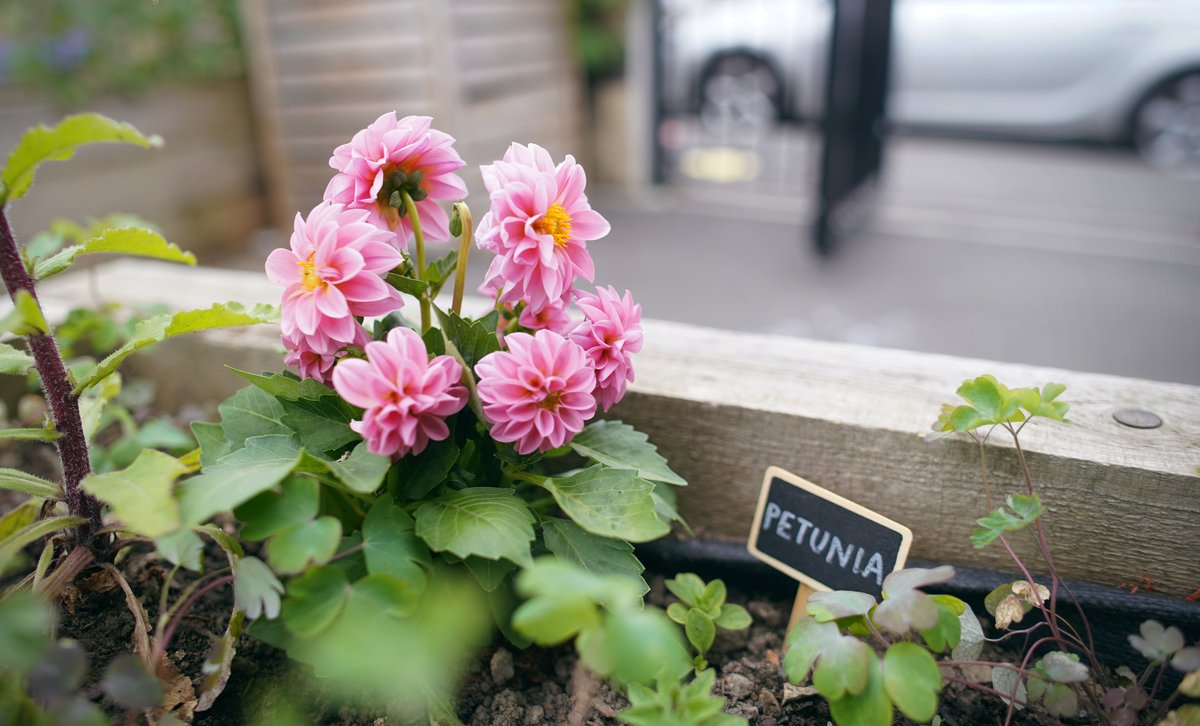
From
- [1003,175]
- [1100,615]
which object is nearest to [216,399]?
[1100,615]

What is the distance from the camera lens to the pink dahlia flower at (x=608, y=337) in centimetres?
90

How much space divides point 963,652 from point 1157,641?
7.6 inches

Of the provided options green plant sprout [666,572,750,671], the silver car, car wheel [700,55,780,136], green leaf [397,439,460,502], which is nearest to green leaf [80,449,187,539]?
green leaf [397,439,460,502]

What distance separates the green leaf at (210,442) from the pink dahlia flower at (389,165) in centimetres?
31

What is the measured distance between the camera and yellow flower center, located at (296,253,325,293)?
83 cm

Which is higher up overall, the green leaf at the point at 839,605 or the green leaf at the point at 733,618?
the green leaf at the point at 839,605

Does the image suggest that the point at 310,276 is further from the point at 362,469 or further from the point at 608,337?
the point at 608,337

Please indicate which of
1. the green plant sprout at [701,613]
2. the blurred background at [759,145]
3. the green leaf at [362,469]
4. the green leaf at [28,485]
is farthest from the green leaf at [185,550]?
the blurred background at [759,145]

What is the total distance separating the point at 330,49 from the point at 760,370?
3103mm

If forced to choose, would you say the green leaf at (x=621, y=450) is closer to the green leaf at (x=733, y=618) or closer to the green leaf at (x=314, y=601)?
the green leaf at (x=733, y=618)

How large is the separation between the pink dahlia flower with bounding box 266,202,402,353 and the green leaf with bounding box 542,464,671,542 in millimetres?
267

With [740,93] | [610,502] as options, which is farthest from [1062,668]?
[740,93]

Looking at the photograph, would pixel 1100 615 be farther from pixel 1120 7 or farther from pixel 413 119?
pixel 1120 7

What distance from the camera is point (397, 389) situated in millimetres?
786
